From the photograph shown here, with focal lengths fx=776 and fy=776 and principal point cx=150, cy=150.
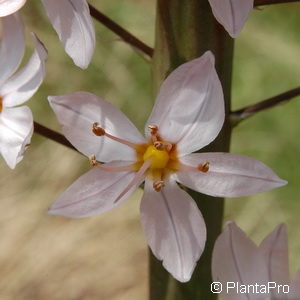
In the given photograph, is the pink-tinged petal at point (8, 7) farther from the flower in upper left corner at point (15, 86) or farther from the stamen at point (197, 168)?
the stamen at point (197, 168)

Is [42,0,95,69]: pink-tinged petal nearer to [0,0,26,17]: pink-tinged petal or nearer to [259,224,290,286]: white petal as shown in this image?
[0,0,26,17]: pink-tinged petal

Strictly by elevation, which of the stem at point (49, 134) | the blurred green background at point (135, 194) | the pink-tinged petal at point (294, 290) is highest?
the stem at point (49, 134)

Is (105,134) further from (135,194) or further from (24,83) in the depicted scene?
(135,194)

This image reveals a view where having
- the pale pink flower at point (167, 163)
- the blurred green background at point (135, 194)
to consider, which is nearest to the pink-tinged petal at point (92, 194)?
the pale pink flower at point (167, 163)

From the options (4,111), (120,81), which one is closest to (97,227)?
(120,81)

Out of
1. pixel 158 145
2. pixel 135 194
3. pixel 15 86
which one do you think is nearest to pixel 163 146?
pixel 158 145

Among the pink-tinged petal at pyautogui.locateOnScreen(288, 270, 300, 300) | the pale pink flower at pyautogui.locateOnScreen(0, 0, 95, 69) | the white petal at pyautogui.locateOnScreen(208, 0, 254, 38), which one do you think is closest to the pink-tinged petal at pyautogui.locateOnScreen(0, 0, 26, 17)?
the pale pink flower at pyautogui.locateOnScreen(0, 0, 95, 69)

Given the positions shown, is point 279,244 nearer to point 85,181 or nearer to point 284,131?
point 85,181
